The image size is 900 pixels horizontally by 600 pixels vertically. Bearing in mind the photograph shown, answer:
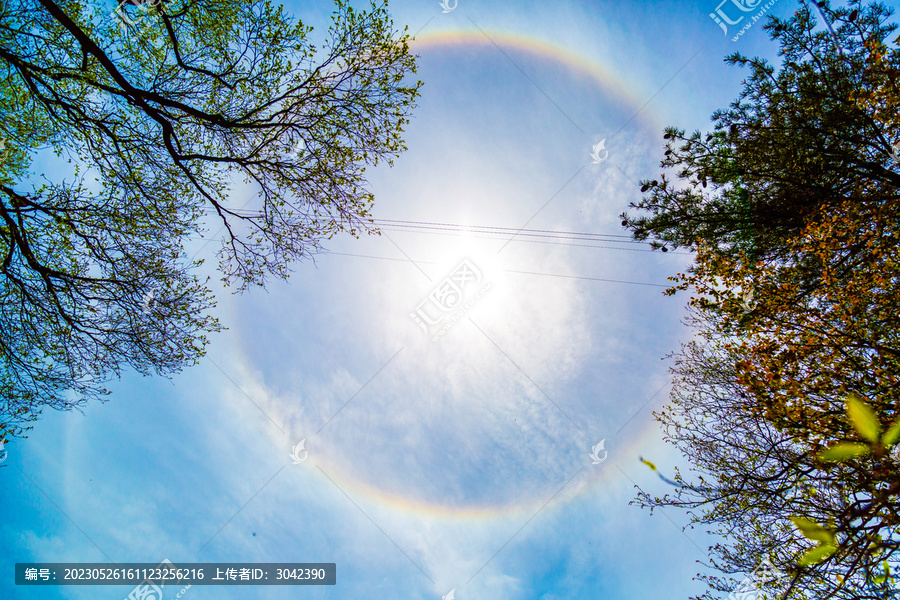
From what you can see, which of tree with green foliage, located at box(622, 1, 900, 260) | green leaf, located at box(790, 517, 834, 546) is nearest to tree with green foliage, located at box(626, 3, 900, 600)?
tree with green foliage, located at box(622, 1, 900, 260)

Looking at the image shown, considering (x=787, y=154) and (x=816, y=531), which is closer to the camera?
(x=816, y=531)

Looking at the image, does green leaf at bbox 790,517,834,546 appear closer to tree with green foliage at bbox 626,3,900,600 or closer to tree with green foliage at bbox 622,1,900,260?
tree with green foliage at bbox 626,3,900,600

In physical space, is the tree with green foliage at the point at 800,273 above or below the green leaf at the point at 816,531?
above

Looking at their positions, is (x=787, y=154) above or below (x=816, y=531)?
above

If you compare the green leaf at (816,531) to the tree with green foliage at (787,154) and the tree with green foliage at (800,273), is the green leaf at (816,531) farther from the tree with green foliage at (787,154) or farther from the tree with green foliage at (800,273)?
the tree with green foliage at (787,154)

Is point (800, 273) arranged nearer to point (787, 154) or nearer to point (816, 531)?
point (787, 154)

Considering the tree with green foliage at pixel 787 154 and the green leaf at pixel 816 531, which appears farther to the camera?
the tree with green foliage at pixel 787 154

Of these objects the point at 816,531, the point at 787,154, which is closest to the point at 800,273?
the point at 787,154

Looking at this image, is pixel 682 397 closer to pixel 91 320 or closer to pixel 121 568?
pixel 91 320

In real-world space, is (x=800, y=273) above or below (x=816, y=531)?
above

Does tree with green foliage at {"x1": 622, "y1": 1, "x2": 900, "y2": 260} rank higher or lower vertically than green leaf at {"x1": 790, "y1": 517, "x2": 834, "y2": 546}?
higher

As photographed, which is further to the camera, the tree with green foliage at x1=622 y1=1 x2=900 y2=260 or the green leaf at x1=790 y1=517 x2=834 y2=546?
the tree with green foliage at x1=622 y1=1 x2=900 y2=260

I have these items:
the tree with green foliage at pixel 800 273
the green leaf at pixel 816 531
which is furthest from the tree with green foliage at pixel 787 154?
the green leaf at pixel 816 531

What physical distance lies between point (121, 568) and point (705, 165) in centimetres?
2260
